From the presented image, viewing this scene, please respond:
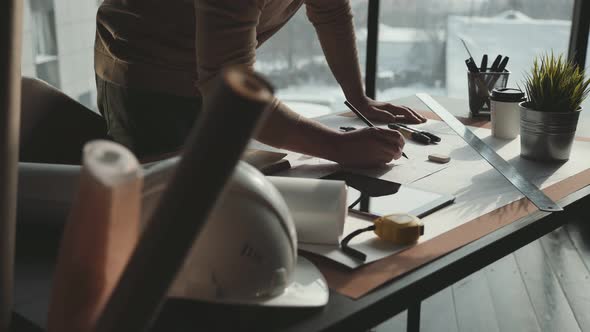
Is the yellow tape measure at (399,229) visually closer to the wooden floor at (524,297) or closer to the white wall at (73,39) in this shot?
the wooden floor at (524,297)

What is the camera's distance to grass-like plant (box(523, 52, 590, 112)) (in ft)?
4.16

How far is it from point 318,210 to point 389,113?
837 millimetres

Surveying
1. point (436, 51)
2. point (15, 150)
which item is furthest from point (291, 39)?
Answer: point (15, 150)

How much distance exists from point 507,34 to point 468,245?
9.62 feet

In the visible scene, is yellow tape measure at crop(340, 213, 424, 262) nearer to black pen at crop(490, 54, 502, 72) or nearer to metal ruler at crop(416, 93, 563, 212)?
metal ruler at crop(416, 93, 563, 212)

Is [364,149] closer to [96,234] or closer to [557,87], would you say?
[557,87]

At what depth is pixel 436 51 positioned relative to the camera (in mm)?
4234

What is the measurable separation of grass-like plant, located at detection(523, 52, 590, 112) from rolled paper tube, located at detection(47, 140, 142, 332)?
985mm

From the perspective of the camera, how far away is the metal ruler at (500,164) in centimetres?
105

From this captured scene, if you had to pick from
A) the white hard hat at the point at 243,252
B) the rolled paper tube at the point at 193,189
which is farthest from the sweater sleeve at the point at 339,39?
the rolled paper tube at the point at 193,189

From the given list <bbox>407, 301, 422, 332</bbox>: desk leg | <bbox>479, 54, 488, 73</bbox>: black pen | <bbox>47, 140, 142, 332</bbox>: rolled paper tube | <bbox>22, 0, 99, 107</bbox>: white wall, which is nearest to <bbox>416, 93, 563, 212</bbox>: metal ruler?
<bbox>479, 54, 488, 73</bbox>: black pen

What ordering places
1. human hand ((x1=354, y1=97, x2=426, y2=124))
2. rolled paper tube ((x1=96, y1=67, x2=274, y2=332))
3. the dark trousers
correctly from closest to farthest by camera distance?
rolled paper tube ((x1=96, y1=67, x2=274, y2=332)) < the dark trousers < human hand ((x1=354, y1=97, x2=426, y2=124))

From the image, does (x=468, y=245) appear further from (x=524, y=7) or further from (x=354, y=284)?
(x=524, y=7)

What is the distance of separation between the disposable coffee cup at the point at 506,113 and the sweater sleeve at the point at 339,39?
1.18 ft
